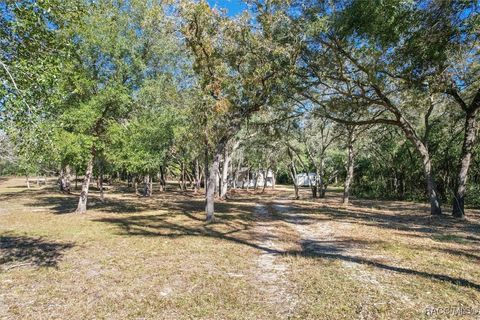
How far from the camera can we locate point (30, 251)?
25.6 ft

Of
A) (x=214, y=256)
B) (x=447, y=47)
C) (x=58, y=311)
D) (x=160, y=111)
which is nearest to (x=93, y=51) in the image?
(x=160, y=111)

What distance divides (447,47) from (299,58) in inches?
191

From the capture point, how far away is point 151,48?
16.0 m

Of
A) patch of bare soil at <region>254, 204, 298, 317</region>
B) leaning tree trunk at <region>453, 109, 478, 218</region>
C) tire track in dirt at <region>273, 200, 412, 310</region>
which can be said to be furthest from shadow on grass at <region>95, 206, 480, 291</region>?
leaning tree trunk at <region>453, 109, 478, 218</region>

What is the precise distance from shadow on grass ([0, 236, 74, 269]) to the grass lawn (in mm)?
29

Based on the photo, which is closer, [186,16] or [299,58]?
[186,16]

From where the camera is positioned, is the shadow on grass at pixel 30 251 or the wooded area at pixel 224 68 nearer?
the wooded area at pixel 224 68

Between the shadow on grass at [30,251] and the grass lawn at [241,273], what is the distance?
29mm

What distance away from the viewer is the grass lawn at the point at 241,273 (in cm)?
421

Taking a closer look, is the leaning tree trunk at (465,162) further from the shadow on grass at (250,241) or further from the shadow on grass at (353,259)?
the shadow on grass at (353,259)

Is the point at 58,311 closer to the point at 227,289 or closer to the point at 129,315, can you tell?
the point at 129,315

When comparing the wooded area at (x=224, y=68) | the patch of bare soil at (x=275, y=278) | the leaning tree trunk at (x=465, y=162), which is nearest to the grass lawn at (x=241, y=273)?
the patch of bare soil at (x=275, y=278)

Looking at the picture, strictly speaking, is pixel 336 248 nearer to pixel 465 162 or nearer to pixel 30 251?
pixel 30 251

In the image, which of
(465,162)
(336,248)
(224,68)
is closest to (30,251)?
(336,248)
